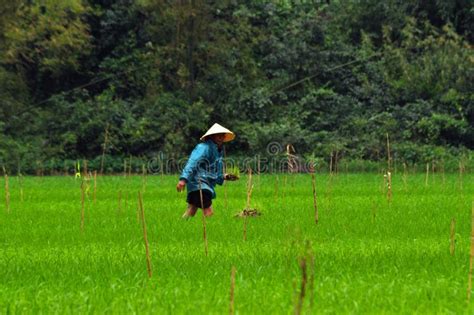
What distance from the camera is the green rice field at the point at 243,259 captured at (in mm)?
5672

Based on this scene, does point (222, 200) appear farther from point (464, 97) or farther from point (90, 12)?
point (90, 12)

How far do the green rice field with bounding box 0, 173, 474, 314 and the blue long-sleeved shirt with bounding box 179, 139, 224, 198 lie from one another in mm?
462

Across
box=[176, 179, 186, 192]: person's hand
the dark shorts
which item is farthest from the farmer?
box=[176, 179, 186, 192]: person's hand

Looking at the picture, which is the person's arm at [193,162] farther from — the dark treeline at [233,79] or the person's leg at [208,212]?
the dark treeline at [233,79]

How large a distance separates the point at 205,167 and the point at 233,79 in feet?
61.5

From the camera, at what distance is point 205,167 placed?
1196 cm

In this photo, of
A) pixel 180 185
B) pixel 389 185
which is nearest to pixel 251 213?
pixel 180 185

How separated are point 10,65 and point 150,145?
5.45 metres

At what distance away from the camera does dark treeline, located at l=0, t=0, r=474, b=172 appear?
29.3 metres

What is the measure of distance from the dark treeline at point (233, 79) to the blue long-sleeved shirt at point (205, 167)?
1659 cm

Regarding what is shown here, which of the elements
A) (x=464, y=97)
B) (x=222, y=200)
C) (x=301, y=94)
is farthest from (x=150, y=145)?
(x=222, y=200)

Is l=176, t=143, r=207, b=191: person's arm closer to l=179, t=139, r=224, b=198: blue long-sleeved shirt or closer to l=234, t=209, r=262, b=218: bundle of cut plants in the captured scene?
l=179, t=139, r=224, b=198: blue long-sleeved shirt

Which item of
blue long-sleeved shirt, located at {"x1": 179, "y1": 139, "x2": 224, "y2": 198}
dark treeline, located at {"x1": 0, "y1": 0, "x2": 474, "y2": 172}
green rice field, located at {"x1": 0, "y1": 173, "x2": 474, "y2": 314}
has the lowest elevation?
green rice field, located at {"x1": 0, "y1": 173, "x2": 474, "y2": 314}

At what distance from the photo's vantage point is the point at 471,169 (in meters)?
26.8
